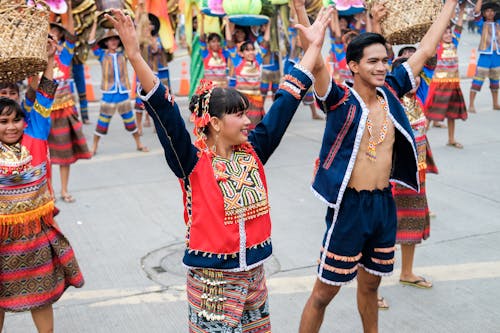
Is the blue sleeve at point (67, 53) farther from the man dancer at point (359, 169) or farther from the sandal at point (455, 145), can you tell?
the sandal at point (455, 145)

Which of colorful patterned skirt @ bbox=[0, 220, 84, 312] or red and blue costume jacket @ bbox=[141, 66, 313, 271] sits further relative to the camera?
colorful patterned skirt @ bbox=[0, 220, 84, 312]

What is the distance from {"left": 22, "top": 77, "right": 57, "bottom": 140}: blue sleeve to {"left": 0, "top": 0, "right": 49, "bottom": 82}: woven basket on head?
362 millimetres

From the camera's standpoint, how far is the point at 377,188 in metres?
3.34

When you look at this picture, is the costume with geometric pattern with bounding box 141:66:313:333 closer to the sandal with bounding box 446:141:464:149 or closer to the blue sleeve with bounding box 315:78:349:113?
the blue sleeve with bounding box 315:78:349:113

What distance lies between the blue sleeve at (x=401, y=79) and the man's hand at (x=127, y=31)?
1638 mm

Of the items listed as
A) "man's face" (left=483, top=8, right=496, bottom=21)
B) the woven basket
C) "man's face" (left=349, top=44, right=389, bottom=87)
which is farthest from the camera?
"man's face" (left=483, top=8, right=496, bottom=21)

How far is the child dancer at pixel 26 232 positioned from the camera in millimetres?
3395

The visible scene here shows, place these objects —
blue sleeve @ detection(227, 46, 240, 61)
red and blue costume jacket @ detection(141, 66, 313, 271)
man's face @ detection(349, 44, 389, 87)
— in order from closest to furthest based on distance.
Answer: red and blue costume jacket @ detection(141, 66, 313, 271) → man's face @ detection(349, 44, 389, 87) → blue sleeve @ detection(227, 46, 240, 61)

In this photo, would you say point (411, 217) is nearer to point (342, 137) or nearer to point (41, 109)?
point (342, 137)

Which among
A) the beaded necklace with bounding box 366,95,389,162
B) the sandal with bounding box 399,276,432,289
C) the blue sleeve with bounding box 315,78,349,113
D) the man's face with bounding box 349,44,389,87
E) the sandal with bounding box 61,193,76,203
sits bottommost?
the sandal with bounding box 61,193,76,203

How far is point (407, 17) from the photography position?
12.5 feet

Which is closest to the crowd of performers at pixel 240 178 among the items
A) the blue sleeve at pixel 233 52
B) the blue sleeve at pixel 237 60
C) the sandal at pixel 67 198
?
the sandal at pixel 67 198

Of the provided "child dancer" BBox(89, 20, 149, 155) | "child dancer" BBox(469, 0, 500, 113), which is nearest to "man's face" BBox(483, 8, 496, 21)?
"child dancer" BBox(469, 0, 500, 113)

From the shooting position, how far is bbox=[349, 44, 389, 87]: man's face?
3.26m
